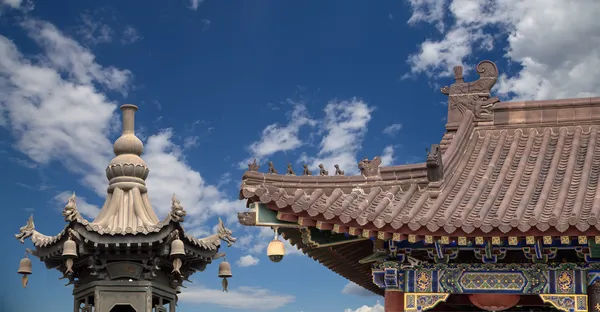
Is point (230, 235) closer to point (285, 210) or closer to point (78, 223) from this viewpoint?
point (78, 223)

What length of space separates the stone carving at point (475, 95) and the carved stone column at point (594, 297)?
433 centimetres

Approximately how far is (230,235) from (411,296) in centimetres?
511

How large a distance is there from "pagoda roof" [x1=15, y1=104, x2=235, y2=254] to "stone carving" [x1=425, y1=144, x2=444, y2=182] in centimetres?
454

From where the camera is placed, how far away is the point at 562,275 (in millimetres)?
11930

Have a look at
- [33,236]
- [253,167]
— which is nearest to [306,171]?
[253,167]

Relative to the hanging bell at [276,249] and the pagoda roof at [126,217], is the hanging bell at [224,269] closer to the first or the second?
the pagoda roof at [126,217]

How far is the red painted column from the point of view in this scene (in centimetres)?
1244

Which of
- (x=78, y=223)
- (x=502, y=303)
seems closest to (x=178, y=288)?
(x=78, y=223)

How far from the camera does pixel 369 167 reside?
13172 millimetres

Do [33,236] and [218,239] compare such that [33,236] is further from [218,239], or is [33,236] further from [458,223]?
[458,223]

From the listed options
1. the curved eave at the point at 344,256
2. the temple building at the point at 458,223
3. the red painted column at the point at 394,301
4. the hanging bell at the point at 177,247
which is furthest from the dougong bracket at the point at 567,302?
the hanging bell at the point at 177,247

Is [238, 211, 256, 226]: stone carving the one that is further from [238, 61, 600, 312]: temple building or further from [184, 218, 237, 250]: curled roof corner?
[184, 218, 237, 250]: curled roof corner

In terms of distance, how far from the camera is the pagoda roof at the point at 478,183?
11.5 meters

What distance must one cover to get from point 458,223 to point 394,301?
1.81 m
